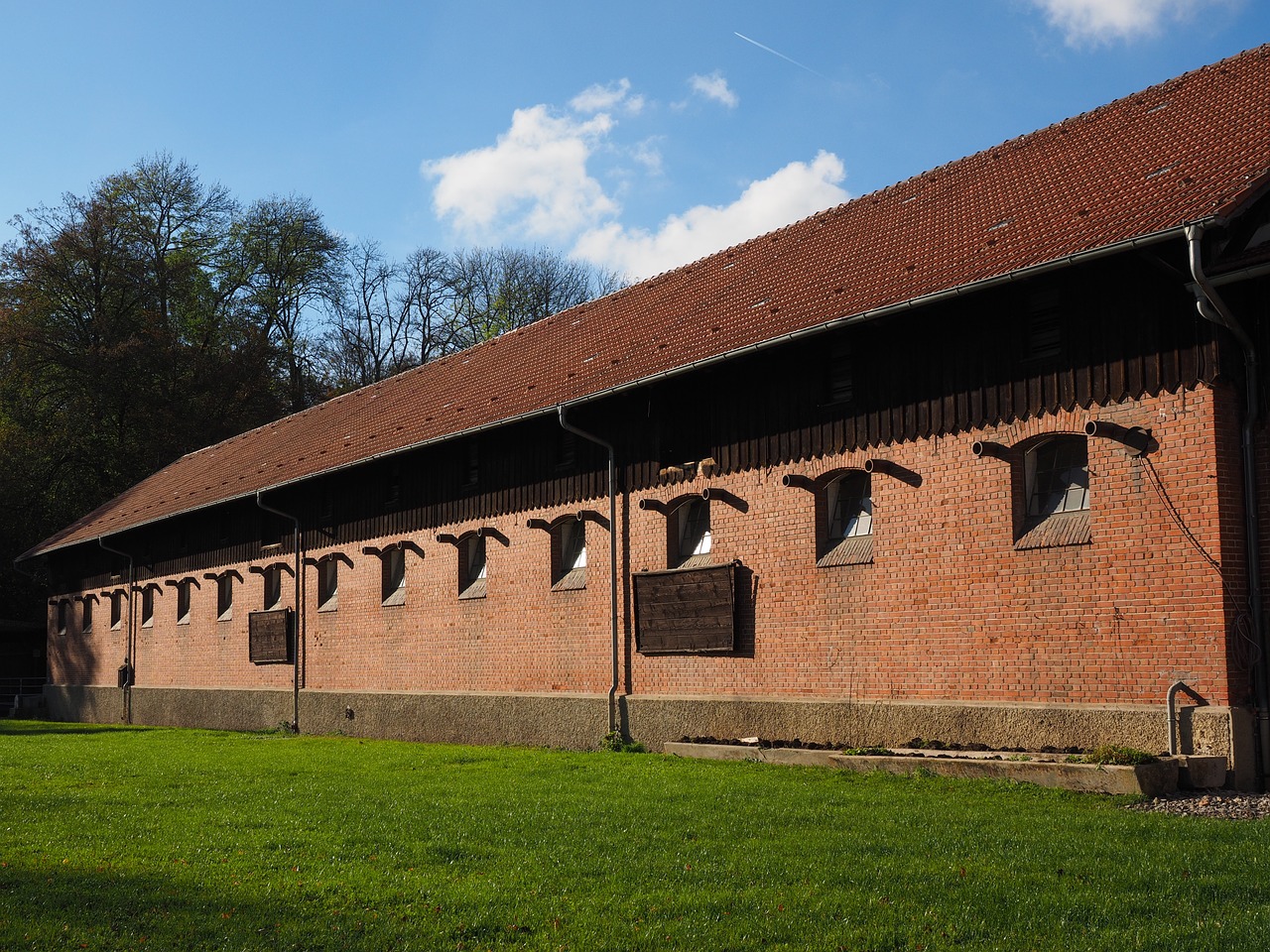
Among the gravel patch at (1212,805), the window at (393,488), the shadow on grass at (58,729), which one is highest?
the window at (393,488)

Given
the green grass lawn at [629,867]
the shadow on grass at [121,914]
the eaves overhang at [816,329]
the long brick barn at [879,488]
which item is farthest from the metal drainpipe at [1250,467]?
the shadow on grass at [121,914]

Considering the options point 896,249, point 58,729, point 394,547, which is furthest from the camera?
point 58,729

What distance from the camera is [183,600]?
32531 mm

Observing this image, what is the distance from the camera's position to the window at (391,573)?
80.3 feet

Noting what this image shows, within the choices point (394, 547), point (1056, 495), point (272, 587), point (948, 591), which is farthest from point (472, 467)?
point (1056, 495)

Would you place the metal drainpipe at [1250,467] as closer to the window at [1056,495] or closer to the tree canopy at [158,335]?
the window at [1056,495]

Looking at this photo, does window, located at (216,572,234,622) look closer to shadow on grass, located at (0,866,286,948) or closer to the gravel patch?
shadow on grass, located at (0,866,286,948)

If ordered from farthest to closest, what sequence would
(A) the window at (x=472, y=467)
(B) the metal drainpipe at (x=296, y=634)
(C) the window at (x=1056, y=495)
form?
1. (B) the metal drainpipe at (x=296, y=634)
2. (A) the window at (x=472, y=467)
3. (C) the window at (x=1056, y=495)

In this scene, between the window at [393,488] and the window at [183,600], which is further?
the window at [183,600]

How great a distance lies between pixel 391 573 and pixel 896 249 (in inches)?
480

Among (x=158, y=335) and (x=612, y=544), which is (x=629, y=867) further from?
(x=158, y=335)

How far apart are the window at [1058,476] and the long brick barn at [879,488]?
0.03m

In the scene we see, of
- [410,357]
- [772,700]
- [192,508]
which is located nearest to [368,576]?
[192,508]

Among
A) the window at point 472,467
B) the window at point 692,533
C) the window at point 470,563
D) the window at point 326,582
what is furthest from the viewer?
the window at point 326,582
